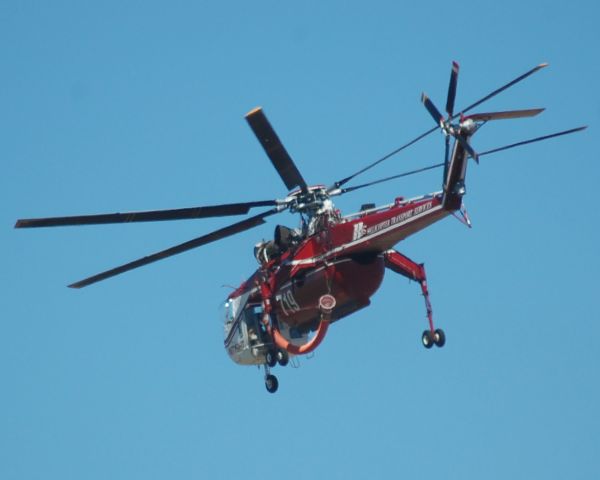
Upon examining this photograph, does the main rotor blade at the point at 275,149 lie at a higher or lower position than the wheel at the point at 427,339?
higher

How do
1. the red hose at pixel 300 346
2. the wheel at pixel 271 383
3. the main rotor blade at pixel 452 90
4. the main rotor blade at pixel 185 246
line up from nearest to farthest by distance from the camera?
the main rotor blade at pixel 452 90 → the red hose at pixel 300 346 → the main rotor blade at pixel 185 246 → the wheel at pixel 271 383

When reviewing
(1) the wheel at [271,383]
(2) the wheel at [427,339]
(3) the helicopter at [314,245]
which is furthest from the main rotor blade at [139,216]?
(1) the wheel at [271,383]

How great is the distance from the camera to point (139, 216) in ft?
130

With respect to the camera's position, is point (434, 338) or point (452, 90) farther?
point (434, 338)

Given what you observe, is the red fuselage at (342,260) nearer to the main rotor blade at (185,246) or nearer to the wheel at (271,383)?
the main rotor blade at (185,246)

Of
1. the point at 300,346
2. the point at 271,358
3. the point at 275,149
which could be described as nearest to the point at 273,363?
the point at 271,358

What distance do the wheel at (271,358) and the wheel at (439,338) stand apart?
6.51m

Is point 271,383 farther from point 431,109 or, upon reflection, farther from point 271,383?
point 431,109

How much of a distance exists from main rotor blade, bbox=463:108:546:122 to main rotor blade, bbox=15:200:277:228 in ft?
25.3

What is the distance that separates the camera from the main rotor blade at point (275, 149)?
38.1 m

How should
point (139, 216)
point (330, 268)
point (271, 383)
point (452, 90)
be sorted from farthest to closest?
1. point (271, 383)
2. point (330, 268)
3. point (139, 216)
4. point (452, 90)

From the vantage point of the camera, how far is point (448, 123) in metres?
36.3

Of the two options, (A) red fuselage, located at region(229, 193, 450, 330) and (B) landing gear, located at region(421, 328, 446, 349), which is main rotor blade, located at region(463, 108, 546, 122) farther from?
(B) landing gear, located at region(421, 328, 446, 349)

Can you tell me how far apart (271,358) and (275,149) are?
27.7ft
